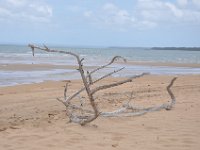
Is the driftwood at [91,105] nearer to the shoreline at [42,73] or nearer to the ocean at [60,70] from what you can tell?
the shoreline at [42,73]

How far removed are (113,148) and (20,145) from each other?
4.40 feet

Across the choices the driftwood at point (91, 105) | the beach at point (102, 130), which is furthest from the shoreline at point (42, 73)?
the driftwood at point (91, 105)

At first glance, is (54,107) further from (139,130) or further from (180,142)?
(180,142)

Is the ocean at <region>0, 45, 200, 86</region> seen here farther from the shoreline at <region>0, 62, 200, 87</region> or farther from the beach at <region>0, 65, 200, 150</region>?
the beach at <region>0, 65, 200, 150</region>

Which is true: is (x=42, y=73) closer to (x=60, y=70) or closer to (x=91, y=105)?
(x=60, y=70)

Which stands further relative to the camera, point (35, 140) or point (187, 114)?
point (187, 114)

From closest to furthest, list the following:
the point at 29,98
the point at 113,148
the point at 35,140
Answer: the point at 113,148 < the point at 35,140 < the point at 29,98

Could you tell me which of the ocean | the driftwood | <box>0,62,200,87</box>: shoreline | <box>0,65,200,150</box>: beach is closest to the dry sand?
<box>0,65,200,150</box>: beach

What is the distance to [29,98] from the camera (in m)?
11.3

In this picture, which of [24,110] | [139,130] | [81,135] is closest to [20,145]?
[81,135]

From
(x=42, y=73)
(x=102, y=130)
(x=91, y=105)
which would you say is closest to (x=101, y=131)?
(x=102, y=130)

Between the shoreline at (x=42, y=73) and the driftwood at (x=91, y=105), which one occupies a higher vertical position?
the driftwood at (x=91, y=105)

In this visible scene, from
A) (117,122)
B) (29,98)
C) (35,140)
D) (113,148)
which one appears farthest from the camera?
(29,98)

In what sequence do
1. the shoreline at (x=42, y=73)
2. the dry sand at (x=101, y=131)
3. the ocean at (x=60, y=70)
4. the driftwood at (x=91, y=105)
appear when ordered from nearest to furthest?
the dry sand at (x=101, y=131), the driftwood at (x=91, y=105), the shoreline at (x=42, y=73), the ocean at (x=60, y=70)
